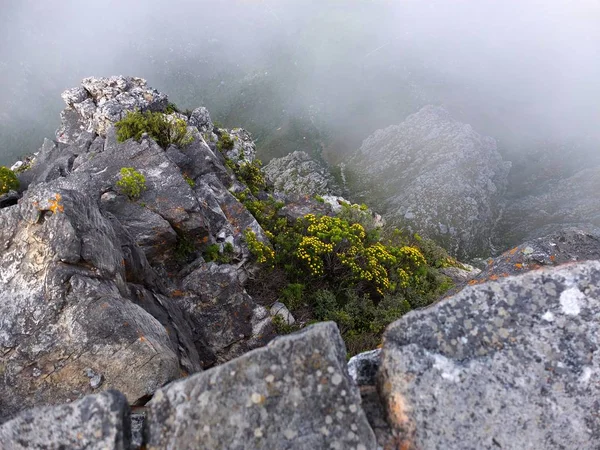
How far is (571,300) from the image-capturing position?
153 inches

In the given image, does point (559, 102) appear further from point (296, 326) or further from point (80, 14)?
point (80, 14)

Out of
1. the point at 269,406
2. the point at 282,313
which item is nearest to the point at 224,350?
the point at 282,313

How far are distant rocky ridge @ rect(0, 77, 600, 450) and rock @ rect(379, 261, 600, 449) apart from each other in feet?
0.04

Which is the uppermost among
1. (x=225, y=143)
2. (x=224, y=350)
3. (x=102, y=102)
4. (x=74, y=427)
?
(x=102, y=102)

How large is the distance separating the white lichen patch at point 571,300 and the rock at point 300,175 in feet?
255

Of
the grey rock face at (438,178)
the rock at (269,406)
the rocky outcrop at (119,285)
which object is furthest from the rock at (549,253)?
the grey rock face at (438,178)

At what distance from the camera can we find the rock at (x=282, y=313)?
39.8 ft

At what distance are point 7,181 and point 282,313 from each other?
16340 mm

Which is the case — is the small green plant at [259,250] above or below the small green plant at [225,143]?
below

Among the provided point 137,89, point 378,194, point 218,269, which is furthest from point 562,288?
point 378,194

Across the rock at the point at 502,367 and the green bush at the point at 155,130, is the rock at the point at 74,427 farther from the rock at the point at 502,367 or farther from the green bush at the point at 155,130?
the green bush at the point at 155,130

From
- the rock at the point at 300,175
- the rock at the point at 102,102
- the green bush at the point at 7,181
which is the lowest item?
the rock at the point at 300,175

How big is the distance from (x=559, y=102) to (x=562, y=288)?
141m

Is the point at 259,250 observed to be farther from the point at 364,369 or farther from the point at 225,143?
the point at 225,143
